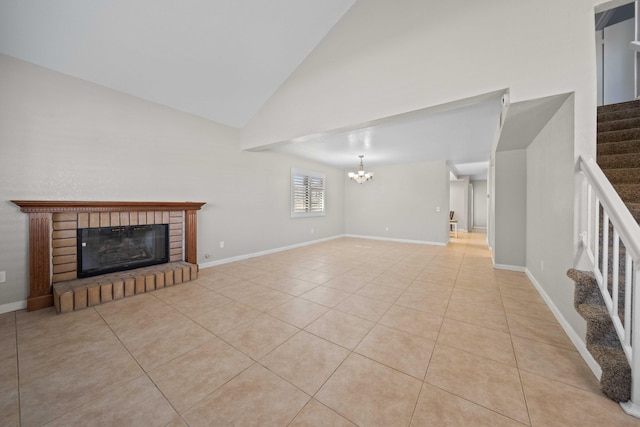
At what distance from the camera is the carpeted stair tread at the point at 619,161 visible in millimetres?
2232

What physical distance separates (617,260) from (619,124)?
2.51 metres

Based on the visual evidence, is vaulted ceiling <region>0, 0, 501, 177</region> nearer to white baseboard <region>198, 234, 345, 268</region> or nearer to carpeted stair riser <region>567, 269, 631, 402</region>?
carpeted stair riser <region>567, 269, 631, 402</region>

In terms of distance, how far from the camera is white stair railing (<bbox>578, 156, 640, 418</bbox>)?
124 centimetres

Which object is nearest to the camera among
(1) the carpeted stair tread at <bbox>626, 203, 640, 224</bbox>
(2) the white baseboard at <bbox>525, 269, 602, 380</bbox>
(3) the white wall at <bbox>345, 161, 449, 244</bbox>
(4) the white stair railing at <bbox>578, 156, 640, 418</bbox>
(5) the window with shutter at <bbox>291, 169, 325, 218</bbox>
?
(4) the white stair railing at <bbox>578, 156, 640, 418</bbox>

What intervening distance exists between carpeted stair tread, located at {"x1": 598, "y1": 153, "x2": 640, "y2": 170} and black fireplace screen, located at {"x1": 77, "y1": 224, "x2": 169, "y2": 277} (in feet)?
18.3

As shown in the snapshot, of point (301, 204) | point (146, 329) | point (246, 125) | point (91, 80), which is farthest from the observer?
point (301, 204)

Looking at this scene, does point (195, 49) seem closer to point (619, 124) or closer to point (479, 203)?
point (619, 124)

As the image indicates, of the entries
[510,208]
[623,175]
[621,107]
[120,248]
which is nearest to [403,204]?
[510,208]

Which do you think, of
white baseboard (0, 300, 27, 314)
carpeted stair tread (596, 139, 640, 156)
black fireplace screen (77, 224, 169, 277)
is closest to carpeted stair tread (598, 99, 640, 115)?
carpeted stair tread (596, 139, 640, 156)

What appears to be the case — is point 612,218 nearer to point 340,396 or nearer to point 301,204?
point 340,396

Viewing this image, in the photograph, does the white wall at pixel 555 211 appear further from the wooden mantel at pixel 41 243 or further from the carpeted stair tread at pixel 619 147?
the wooden mantel at pixel 41 243

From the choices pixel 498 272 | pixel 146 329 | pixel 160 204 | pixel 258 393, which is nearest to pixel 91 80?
pixel 160 204

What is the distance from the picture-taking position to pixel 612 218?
55.0 inches

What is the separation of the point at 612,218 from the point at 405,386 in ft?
5.46
